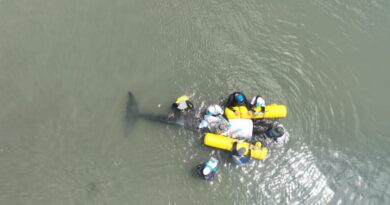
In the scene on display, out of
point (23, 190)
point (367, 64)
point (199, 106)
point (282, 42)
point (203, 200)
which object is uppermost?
point (282, 42)

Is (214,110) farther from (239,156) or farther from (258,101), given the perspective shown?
(239,156)

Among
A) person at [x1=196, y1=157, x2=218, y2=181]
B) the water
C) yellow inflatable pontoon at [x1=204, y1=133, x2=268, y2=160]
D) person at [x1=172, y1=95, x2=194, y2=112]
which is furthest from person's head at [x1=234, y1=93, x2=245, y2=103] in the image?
person at [x1=196, y1=157, x2=218, y2=181]

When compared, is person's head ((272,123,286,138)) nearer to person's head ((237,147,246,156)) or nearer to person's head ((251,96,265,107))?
person's head ((251,96,265,107))

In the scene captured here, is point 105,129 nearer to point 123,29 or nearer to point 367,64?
point 123,29

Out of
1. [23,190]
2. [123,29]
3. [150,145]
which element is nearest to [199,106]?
[150,145]

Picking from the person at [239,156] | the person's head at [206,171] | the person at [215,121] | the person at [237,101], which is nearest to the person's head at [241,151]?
the person at [239,156]

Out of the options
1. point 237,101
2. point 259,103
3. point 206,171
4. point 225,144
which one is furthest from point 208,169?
point 259,103

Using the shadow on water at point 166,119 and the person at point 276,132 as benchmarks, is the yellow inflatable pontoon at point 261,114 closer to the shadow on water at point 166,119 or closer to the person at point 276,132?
the person at point 276,132

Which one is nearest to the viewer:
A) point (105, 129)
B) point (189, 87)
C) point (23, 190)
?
point (23, 190)
